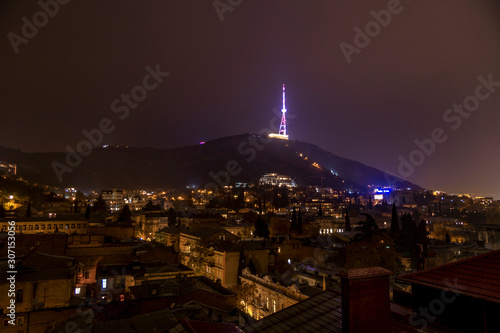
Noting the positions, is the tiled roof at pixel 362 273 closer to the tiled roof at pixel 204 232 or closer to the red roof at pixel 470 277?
the red roof at pixel 470 277

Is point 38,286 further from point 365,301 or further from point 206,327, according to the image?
point 365,301

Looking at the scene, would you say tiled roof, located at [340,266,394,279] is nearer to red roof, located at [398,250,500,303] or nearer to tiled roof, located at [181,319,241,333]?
red roof, located at [398,250,500,303]

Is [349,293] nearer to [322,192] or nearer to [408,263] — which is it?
[408,263]

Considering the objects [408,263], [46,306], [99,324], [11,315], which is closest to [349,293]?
[99,324]

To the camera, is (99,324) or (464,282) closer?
(464,282)

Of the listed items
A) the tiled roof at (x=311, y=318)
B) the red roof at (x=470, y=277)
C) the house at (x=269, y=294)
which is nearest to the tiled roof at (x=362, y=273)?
the red roof at (x=470, y=277)

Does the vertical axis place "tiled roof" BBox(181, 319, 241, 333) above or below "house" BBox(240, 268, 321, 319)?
above

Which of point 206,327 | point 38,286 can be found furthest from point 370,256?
point 38,286
